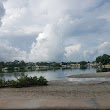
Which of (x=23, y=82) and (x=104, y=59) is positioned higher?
(x=104, y=59)

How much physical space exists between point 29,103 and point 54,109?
1.43 ft

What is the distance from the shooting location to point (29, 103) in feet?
12.3

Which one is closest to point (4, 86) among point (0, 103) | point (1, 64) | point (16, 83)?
point (16, 83)

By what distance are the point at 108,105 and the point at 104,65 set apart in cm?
17282

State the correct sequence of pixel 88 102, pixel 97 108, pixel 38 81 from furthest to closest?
pixel 38 81, pixel 88 102, pixel 97 108

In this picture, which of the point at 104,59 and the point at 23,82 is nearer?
the point at 23,82

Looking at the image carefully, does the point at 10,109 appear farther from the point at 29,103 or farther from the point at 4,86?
the point at 4,86

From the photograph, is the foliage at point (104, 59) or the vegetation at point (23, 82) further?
the foliage at point (104, 59)

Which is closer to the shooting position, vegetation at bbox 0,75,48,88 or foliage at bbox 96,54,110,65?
vegetation at bbox 0,75,48,88

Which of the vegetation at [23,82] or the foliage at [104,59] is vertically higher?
the foliage at [104,59]

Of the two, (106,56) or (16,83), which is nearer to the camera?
(16,83)

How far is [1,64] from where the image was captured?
637ft

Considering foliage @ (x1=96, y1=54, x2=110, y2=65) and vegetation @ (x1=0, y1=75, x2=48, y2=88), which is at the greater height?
foliage @ (x1=96, y1=54, x2=110, y2=65)

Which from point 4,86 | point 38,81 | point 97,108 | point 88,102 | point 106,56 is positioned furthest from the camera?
point 106,56
